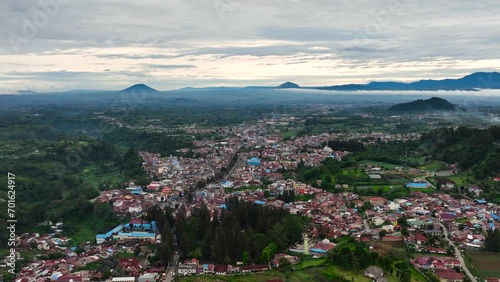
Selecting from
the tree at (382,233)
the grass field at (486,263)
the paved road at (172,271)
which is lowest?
the paved road at (172,271)

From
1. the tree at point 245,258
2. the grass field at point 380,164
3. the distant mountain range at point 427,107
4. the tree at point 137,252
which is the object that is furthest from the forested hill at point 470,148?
the distant mountain range at point 427,107

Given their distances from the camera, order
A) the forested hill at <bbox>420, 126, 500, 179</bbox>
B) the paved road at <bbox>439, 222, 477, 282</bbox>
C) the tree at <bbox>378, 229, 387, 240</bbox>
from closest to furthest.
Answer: the paved road at <bbox>439, 222, 477, 282</bbox> → the tree at <bbox>378, 229, 387, 240</bbox> → the forested hill at <bbox>420, 126, 500, 179</bbox>

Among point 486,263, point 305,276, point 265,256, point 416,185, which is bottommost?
point 305,276

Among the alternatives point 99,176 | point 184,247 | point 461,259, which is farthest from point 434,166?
point 99,176

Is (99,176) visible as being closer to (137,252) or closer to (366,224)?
(137,252)

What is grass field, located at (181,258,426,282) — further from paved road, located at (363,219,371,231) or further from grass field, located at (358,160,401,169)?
grass field, located at (358,160,401,169)

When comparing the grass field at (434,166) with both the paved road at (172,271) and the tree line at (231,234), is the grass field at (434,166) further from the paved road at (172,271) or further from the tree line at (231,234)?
the paved road at (172,271)

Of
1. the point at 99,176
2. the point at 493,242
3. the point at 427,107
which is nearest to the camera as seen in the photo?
the point at 493,242

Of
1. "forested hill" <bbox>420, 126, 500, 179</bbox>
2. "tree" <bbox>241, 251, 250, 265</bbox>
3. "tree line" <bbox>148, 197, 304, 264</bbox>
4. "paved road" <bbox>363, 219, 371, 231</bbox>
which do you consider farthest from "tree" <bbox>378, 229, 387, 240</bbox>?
"forested hill" <bbox>420, 126, 500, 179</bbox>

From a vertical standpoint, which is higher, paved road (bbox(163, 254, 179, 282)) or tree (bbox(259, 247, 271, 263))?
tree (bbox(259, 247, 271, 263))
